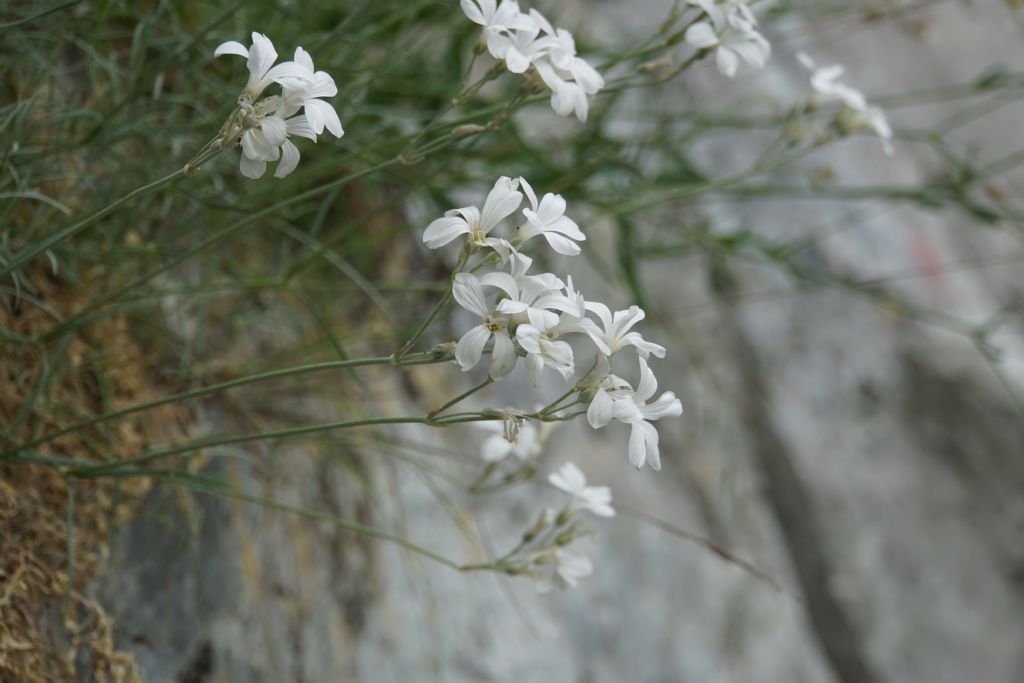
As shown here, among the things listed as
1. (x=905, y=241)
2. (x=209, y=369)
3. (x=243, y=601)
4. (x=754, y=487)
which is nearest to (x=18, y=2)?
(x=209, y=369)

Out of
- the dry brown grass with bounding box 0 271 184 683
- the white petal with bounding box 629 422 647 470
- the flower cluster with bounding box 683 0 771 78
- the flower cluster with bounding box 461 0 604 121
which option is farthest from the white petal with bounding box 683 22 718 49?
the dry brown grass with bounding box 0 271 184 683

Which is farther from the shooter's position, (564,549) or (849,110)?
(849,110)

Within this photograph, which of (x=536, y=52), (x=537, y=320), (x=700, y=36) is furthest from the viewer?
(x=700, y=36)

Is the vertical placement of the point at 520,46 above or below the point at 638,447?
above

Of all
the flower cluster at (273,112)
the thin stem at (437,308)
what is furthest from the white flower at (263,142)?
the thin stem at (437,308)

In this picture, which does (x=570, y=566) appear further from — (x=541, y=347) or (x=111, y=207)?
(x=111, y=207)

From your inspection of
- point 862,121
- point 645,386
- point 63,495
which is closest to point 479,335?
point 645,386

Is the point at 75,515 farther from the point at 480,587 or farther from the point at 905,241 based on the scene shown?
the point at 905,241

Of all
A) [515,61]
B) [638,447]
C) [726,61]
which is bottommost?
[638,447]
